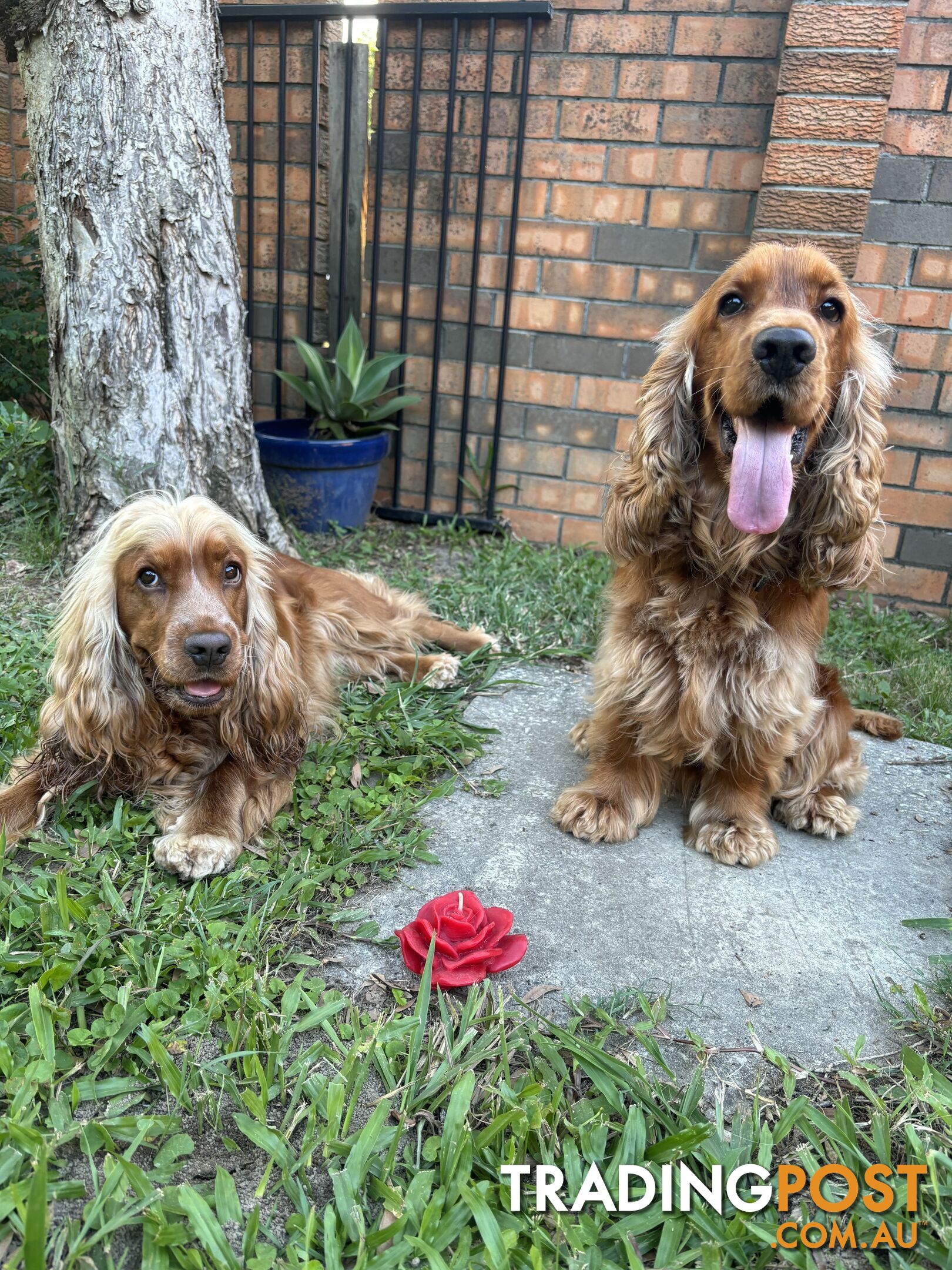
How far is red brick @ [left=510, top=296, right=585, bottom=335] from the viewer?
483cm

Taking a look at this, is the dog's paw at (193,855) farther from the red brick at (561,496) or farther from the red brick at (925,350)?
the red brick at (925,350)

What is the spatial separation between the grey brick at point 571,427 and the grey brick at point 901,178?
64.8 inches

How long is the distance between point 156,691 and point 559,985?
4.39 feet

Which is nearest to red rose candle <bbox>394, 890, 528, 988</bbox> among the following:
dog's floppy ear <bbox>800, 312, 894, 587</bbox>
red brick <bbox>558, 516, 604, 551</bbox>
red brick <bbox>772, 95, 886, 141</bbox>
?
dog's floppy ear <bbox>800, 312, 894, 587</bbox>

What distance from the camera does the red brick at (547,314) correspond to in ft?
15.8

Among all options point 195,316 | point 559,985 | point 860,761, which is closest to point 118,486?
point 195,316

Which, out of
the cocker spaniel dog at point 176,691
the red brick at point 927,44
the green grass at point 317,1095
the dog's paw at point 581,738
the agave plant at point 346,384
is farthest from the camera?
the agave plant at point 346,384

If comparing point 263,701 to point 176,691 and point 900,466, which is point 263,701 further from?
point 900,466

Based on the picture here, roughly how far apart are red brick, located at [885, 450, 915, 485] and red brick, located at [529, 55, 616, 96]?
231 cm

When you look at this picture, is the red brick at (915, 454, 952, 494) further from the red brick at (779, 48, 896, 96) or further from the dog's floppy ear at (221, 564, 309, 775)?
the dog's floppy ear at (221, 564, 309, 775)

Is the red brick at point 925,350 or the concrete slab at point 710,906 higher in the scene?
the red brick at point 925,350

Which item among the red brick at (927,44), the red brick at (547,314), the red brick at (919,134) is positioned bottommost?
the red brick at (547,314)

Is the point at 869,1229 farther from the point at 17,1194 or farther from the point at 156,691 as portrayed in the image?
the point at 156,691

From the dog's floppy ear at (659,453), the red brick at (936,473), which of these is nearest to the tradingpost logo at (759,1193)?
the dog's floppy ear at (659,453)
